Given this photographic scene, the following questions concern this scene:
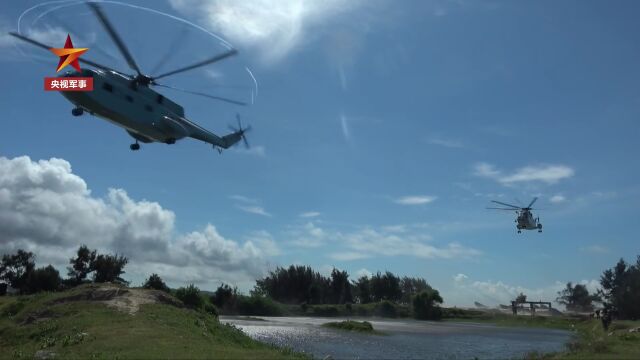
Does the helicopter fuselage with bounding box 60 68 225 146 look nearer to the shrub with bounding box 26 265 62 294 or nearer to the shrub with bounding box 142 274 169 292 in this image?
the shrub with bounding box 142 274 169 292

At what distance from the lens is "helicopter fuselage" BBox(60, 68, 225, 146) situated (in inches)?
1665

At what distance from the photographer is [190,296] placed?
6103cm

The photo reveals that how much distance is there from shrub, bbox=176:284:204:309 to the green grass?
555 inches

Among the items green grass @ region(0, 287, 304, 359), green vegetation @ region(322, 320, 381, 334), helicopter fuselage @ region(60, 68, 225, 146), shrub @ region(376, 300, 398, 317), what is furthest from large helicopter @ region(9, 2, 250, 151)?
shrub @ region(376, 300, 398, 317)

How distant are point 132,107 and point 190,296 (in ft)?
84.6

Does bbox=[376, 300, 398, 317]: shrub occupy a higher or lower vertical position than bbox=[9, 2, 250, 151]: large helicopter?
lower

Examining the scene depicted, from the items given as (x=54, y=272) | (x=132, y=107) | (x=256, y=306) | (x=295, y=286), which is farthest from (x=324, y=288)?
(x=132, y=107)

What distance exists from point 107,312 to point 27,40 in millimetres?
21236

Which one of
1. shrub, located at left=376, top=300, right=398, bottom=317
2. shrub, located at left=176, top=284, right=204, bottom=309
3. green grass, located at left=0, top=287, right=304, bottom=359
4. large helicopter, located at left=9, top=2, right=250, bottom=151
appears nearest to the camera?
green grass, located at left=0, top=287, right=304, bottom=359

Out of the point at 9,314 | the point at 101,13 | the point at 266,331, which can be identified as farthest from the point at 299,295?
the point at 101,13

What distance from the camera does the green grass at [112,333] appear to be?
89.1 feet

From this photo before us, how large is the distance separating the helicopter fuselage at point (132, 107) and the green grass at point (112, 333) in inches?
604

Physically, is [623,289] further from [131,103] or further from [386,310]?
Result: [131,103]

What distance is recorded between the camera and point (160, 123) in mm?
47219
